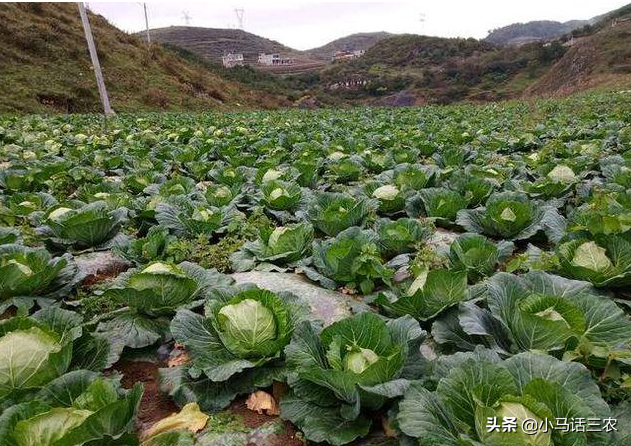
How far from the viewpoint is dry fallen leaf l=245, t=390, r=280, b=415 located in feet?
8.51

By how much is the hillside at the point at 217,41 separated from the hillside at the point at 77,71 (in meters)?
90.7

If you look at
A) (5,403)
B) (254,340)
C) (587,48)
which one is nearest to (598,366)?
(254,340)

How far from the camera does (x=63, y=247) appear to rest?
4.72 m

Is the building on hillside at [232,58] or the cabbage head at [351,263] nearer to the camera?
the cabbage head at [351,263]

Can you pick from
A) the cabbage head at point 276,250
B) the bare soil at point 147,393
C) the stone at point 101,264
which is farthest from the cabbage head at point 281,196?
the bare soil at point 147,393

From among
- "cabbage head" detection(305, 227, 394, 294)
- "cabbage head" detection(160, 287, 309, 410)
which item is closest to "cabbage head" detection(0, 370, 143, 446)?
"cabbage head" detection(160, 287, 309, 410)

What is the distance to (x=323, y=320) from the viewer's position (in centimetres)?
314

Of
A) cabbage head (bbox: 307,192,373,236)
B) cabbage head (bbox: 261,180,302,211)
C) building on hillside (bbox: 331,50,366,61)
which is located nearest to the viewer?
cabbage head (bbox: 307,192,373,236)

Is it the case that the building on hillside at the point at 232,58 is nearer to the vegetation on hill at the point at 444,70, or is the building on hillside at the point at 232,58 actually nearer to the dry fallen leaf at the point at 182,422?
the vegetation on hill at the point at 444,70

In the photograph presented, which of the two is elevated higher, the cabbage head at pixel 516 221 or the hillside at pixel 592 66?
the hillside at pixel 592 66

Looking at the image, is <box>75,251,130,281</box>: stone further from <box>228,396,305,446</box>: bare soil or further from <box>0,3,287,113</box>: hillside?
<box>0,3,287,113</box>: hillside

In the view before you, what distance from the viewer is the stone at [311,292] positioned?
349cm

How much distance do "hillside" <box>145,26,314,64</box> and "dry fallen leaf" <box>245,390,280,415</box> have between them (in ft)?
434

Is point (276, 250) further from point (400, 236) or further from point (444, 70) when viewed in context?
point (444, 70)
